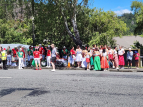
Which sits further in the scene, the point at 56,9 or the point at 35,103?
the point at 56,9

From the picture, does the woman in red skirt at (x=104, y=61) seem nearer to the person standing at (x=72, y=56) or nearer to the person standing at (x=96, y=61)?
the person standing at (x=96, y=61)

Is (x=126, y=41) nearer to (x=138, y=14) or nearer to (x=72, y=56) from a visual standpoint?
(x=138, y=14)

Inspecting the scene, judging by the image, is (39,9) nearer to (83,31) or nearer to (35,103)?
(83,31)

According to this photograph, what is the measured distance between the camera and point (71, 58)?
834 inches

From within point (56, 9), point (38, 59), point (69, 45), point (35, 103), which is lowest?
point (35, 103)

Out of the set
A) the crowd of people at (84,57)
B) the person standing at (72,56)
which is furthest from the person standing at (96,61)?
the person standing at (72,56)

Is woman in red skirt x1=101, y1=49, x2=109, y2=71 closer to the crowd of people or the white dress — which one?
the crowd of people

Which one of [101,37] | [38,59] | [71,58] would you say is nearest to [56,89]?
[38,59]

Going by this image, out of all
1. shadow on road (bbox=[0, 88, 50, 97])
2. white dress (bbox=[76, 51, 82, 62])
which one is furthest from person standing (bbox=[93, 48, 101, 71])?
shadow on road (bbox=[0, 88, 50, 97])

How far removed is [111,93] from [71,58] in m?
14.1

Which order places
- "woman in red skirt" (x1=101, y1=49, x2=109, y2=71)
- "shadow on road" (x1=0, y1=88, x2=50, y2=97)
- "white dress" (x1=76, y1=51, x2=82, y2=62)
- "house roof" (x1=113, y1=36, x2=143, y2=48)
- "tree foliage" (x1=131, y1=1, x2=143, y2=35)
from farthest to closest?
"house roof" (x1=113, y1=36, x2=143, y2=48)
"tree foliage" (x1=131, y1=1, x2=143, y2=35)
"white dress" (x1=76, y1=51, x2=82, y2=62)
"woman in red skirt" (x1=101, y1=49, x2=109, y2=71)
"shadow on road" (x1=0, y1=88, x2=50, y2=97)

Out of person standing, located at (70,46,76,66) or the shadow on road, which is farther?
person standing, located at (70,46,76,66)

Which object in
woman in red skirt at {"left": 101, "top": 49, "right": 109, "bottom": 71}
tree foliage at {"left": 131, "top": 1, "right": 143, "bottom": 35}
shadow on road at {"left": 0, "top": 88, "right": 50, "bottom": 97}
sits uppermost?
tree foliage at {"left": 131, "top": 1, "right": 143, "bottom": 35}

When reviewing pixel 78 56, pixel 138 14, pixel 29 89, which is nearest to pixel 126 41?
pixel 138 14
